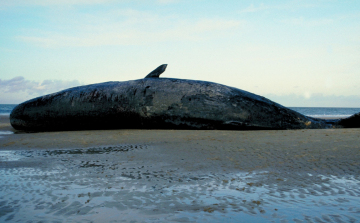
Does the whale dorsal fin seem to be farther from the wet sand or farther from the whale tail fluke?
the whale tail fluke

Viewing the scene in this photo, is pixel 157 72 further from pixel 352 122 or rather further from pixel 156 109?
pixel 352 122

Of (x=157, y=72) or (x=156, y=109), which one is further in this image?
(x=157, y=72)

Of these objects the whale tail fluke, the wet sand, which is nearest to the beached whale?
the whale tail fluke

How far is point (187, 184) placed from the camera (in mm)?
2297

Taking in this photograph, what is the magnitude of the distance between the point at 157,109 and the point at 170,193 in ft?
15.5

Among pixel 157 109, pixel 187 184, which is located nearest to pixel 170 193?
pixel 187 184

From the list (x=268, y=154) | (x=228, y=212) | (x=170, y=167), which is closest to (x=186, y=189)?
(x=228, y=212)

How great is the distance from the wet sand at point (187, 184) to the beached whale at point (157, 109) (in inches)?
93.9

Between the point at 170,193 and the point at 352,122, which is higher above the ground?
the point at 352,122

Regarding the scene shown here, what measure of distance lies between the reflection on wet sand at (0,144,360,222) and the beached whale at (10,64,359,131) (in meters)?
3.33

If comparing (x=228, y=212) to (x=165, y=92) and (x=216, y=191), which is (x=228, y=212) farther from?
(x=165, y=92)

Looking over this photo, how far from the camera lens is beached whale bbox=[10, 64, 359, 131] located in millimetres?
6414

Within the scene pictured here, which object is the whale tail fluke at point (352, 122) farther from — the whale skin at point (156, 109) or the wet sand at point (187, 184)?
the wet sand at point (187, 184)

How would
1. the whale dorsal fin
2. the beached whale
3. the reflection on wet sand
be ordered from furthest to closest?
the whale dorsal fin
the beached whale
the reflection on wet sand
